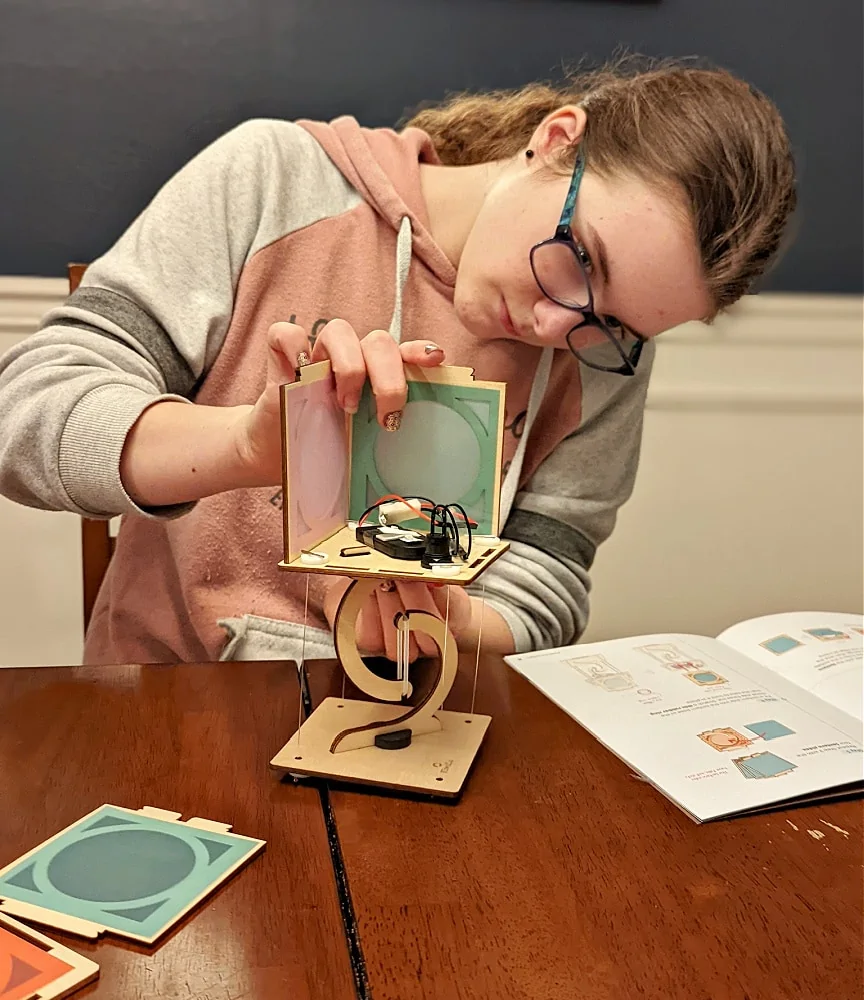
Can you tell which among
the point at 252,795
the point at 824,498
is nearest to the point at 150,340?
the point at 252,795

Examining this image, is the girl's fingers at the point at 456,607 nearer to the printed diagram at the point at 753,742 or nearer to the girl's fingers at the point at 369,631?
the girl's fingers at the point at 369,631

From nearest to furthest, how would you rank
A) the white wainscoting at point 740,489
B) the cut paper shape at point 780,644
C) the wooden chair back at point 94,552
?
the cut paper shape at point 780,644 → the wooden chair back at point 94,552 → the white wainscoting at point 740,489

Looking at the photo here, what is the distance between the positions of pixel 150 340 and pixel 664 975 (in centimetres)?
76

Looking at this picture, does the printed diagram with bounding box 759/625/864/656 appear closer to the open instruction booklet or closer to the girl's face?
the open instruction booklet

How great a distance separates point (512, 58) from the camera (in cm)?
174

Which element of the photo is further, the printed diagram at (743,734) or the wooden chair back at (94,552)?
the wooden chair back at (94,552)

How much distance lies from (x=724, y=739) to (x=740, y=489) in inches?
49.9

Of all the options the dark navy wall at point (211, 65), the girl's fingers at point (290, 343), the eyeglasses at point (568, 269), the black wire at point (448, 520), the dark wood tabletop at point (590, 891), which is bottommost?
the dark wood tabletop at point (590, 891)

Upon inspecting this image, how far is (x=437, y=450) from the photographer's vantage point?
779 mm

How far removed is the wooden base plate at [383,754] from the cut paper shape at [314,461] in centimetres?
15

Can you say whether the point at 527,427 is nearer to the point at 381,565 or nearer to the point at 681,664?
the point at 681,664

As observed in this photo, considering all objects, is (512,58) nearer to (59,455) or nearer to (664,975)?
(59,455)

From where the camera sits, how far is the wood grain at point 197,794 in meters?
0.52

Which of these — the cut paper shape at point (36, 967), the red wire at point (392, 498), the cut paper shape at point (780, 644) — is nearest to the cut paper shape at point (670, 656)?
the cut paper shape at point (780, 644)
